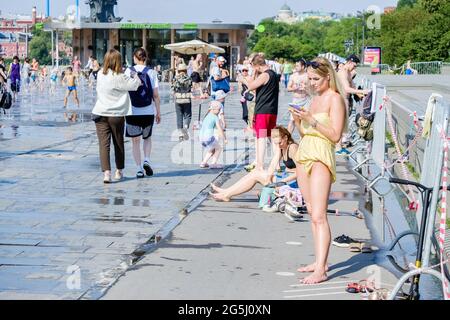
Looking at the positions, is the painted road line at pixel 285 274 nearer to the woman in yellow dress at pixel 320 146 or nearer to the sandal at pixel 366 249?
the woman in yellow dress at pixel 320 146

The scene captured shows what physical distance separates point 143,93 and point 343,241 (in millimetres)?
4818

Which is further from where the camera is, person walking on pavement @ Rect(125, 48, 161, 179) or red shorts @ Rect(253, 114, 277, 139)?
red shorts @ Rect(253, 114, 277, 139)

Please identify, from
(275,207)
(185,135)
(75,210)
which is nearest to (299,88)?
(185,135)

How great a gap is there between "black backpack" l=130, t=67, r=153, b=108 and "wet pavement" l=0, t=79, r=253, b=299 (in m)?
1.09

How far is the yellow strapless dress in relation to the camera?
7090 mm

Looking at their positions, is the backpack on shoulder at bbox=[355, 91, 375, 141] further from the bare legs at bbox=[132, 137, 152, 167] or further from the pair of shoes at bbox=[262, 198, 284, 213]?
the pair of shoes at bbox=[262, 198, 284, 213]

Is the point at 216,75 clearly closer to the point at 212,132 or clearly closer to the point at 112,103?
the point at 212,132

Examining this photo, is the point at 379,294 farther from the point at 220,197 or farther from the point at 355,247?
the point at 220,197

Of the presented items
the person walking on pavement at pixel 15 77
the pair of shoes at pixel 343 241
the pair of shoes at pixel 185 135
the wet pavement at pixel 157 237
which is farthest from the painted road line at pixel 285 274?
the person walking on pavement at pixel 15 77

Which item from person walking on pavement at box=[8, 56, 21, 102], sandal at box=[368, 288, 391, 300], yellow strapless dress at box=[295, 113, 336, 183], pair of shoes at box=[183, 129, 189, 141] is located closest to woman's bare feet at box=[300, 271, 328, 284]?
sandal at box=[368, 288, 391, 300]

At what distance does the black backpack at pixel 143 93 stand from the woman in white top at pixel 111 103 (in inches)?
7.1

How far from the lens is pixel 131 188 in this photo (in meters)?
11.9

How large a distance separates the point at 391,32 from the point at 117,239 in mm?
91476
